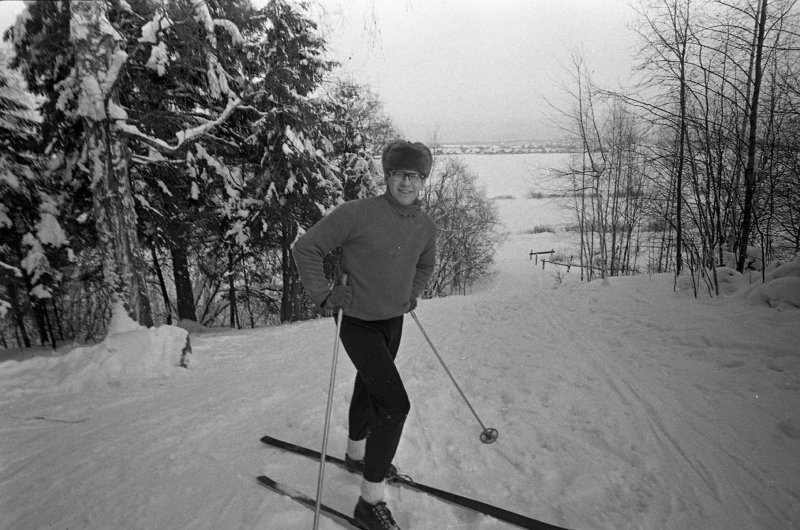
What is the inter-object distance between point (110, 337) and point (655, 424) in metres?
6.75

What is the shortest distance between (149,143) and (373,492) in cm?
679

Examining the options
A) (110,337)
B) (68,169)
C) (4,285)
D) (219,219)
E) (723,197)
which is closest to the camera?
(110,337)

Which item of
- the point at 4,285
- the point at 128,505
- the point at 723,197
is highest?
the point at 723,197

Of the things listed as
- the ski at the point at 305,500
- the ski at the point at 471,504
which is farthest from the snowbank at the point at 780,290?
the ski at the point at 305,500

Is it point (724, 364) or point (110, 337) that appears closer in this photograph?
point (724, 364)

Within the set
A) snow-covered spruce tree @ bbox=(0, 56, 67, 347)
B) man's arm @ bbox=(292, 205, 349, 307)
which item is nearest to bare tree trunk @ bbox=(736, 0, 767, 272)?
man's arm @ bbox=(292, 205, 349, 307)

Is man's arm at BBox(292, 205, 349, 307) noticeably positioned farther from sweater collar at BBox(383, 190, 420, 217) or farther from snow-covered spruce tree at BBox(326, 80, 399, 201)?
snow-covered spruce tree at BBox(326, 80, 399, 201)

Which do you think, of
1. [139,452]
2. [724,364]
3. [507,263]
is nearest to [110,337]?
[139,452]

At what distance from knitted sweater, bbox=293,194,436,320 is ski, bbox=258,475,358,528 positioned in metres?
1.14

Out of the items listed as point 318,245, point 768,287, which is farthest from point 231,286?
point 768,287

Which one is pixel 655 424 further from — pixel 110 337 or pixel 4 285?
pixel 4 285

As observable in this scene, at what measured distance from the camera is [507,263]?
3738cm

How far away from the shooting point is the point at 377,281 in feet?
7.32

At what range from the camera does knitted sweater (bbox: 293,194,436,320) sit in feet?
7.09
